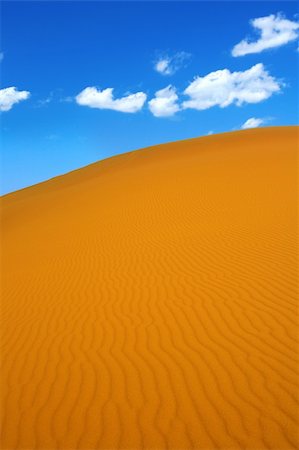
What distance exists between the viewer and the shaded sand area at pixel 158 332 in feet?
11.3

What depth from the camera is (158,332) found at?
5.08 metres

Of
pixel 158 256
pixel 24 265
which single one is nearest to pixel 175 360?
pixel 158 256

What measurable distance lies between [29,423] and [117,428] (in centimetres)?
102

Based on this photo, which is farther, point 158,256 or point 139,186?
point 139,186

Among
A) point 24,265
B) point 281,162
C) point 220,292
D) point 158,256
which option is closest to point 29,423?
point 220,292

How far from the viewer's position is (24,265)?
987cm

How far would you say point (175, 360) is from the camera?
434 cm

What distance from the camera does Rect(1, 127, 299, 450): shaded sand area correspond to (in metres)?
3.43

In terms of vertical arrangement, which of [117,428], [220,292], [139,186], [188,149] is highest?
[188,149]

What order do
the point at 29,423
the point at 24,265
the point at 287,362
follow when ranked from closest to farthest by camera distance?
the point at 29,423, the point at 287,362, the point at 24,265

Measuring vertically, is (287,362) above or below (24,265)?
below

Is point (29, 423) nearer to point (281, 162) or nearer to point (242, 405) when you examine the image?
point (242, 405)

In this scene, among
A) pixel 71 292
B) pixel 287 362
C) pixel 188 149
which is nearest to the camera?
pixel 287 362

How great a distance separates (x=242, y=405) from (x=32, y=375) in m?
2.73
